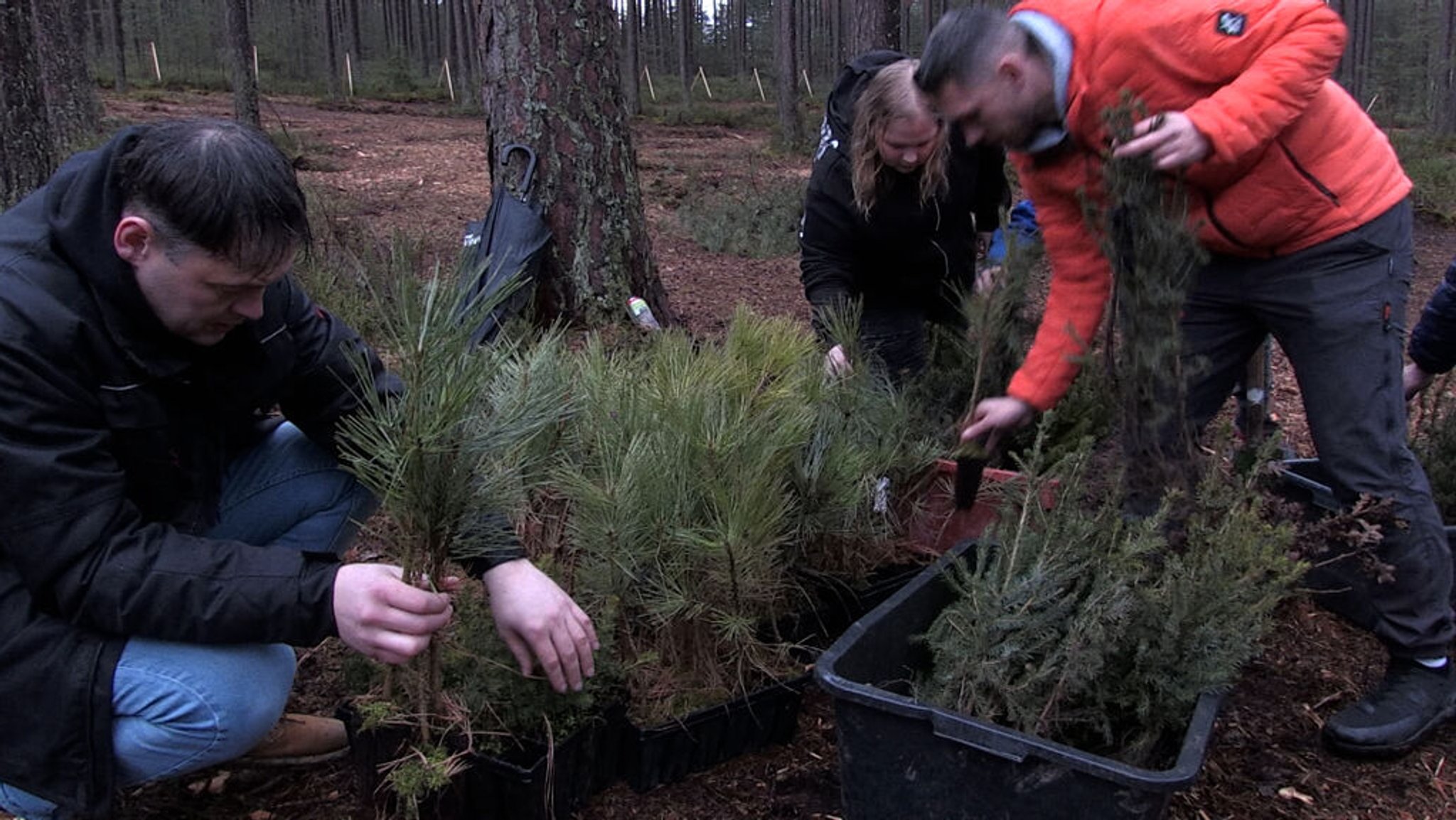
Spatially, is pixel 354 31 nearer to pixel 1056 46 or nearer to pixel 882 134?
pixel 882 134

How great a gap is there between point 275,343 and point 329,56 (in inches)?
1134

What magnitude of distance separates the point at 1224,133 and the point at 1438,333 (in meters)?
1.29

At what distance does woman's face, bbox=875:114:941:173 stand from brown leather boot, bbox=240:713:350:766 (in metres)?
1.92

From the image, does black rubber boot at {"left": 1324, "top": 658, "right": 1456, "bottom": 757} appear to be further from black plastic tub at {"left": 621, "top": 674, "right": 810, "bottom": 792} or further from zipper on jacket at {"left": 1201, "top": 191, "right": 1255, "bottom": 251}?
black plastic tub at {"left": 621, "top": 674, "right": 810, "bottom": 792}

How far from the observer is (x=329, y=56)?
27.7 metres

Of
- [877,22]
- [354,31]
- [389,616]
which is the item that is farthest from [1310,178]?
[354,31]

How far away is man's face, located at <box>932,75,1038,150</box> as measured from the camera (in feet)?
6.41

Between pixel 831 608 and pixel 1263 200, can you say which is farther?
pixel 831 608

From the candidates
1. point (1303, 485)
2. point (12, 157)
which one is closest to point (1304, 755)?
point (1303, 485)

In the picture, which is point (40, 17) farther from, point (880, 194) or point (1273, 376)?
point (1273, 376)

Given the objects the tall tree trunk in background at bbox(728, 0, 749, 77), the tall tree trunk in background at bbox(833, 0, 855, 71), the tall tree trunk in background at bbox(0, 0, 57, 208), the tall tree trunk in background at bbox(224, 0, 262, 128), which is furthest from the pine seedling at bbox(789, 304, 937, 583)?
the tall tree trunk in background at bbox(728, 0, 749, 77)

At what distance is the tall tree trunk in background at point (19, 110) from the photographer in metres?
3.89

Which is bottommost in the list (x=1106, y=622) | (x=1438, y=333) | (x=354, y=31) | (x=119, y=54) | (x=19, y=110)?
(x=1106, y=622)

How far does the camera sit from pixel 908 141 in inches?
113
